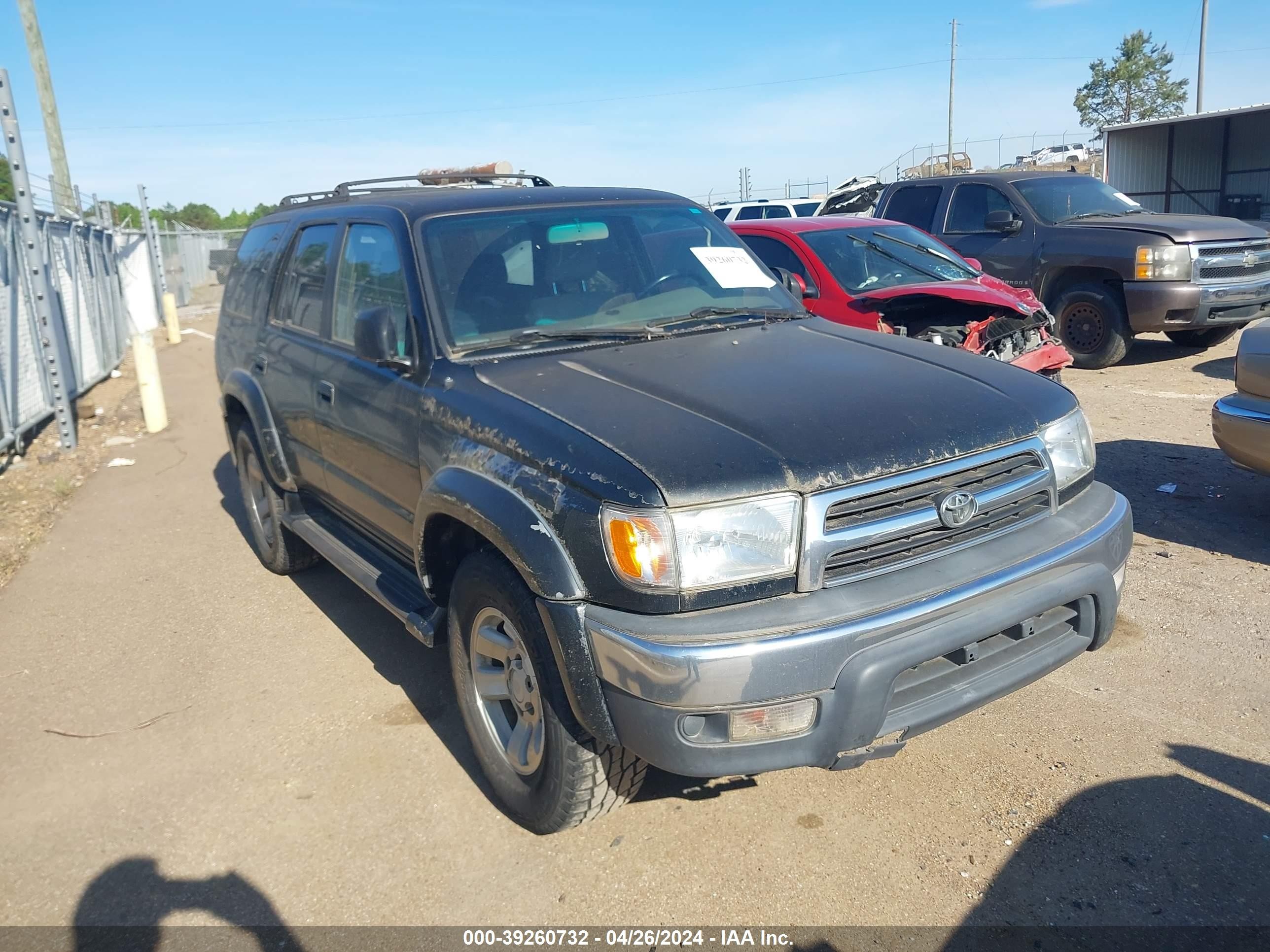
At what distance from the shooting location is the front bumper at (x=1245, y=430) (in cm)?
482

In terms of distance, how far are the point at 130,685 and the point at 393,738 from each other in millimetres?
1452

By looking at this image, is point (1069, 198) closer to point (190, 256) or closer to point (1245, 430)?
point (1245, 430)

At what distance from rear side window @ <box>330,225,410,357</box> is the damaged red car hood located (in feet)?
14.4

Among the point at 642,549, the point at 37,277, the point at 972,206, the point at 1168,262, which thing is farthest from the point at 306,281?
the point at 972,206

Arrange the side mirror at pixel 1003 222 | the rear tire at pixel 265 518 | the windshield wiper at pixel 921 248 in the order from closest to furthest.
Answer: the rear tire at pixel 265 518
the windshield wiper at pixel 921 248
the side mirror at pixel 1003 222


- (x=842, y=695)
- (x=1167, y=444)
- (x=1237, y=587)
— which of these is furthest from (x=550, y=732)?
(x=1167, y=444)

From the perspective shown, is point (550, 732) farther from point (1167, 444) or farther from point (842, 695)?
point (1167, 444)

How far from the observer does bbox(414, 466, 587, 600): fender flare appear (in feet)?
8.60

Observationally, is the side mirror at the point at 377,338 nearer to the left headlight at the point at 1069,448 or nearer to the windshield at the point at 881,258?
the left headlight at the point at 1069,448

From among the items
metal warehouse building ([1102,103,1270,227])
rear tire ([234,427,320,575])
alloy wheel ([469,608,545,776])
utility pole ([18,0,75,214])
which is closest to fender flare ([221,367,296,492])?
rear tire ([234,427,320,575])

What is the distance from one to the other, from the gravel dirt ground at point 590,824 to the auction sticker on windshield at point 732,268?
1.99m

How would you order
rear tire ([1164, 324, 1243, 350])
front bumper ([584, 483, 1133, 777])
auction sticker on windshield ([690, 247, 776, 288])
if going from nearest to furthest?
front bumper ([584, 483, 1133, 777]) → auction sticker on windshield ([690, 247, 776, 288]) → rear tire ([1164, 324, 1243, 350])

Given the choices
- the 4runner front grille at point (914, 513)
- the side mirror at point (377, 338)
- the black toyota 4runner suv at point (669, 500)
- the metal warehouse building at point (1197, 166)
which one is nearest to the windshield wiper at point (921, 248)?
the black toyota 4runner suv at point (669, 500)

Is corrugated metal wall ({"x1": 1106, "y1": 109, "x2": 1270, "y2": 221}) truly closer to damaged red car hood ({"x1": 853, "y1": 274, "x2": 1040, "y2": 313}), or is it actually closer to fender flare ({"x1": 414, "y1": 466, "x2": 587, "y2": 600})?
damaged red car hood ({"x1": 853, "y1": 274, "x2": 1040, "y2": 313})
